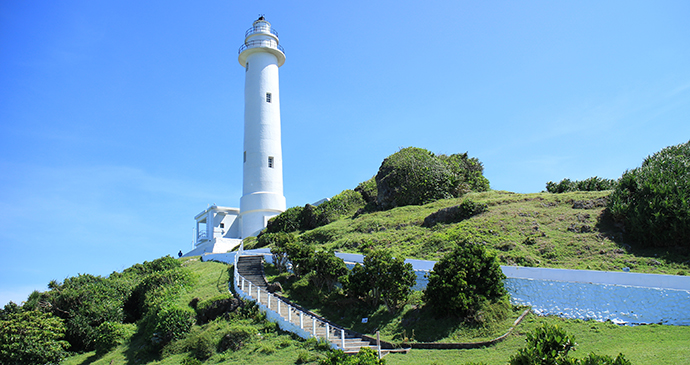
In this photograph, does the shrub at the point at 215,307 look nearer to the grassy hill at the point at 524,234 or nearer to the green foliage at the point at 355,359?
the grassy hill at the point at 524,234

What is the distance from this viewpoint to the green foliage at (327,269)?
56.4ft

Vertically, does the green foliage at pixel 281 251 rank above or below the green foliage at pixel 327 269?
above

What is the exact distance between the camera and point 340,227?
25.9m

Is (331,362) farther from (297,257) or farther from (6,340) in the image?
(6,340)

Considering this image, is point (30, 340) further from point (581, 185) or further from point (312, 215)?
point (581, 185)

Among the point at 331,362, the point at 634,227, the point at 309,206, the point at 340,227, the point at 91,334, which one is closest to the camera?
the point at 331,362

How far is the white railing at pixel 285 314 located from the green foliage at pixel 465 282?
297 centimetres

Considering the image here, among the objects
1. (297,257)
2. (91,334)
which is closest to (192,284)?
(91,334)

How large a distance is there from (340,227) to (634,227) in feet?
45.4

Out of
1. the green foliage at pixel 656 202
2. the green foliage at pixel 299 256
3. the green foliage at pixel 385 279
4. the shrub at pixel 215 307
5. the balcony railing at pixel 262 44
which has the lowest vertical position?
the shrub at pixel 215 307

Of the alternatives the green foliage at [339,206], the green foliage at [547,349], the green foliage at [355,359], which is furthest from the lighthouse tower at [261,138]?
the green foliage at [547,349]

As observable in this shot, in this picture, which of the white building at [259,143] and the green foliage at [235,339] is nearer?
Answer: the green foliage at [235,339]

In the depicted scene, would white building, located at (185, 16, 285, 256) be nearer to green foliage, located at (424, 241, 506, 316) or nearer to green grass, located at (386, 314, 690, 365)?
green foliage, located at (424, 241, 506, 316)

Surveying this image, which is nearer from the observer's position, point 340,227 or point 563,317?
point 563,317
